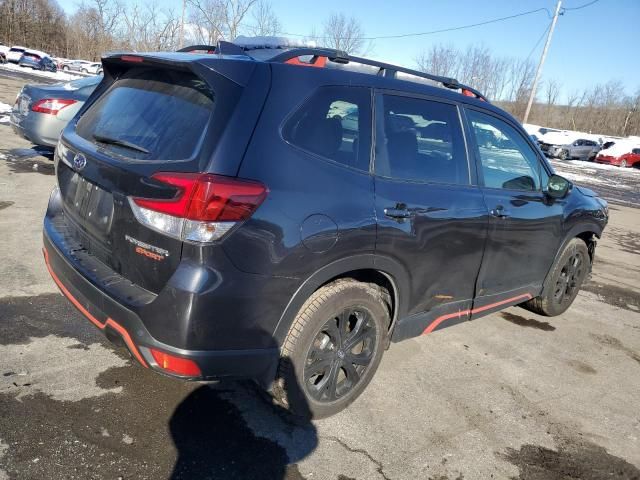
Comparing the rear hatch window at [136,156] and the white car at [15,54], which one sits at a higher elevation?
the white car at [15,54]

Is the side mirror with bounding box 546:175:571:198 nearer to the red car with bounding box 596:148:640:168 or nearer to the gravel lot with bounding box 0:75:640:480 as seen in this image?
the gravel lot with bounding box 0:75:640:480

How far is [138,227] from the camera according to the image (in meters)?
2.30

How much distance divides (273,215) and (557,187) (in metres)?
2.85

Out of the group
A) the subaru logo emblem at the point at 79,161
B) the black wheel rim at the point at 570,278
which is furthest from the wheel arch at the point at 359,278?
the black wheel rim at the point at 570,278

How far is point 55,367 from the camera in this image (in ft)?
9.93

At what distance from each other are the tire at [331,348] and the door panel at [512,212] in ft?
3.55

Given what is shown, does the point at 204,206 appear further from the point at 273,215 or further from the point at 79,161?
the point at 79,161

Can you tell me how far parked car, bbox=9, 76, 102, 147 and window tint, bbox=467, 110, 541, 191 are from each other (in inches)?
249

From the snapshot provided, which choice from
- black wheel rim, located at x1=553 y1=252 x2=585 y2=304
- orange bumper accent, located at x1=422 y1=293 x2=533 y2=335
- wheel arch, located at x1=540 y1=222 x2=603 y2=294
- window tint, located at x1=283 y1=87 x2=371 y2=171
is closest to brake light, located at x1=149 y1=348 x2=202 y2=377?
window tint, located at x1=283 y1=87 x2=371 y2=171

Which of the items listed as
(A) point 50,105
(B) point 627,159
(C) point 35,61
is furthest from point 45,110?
(C) point 35,61

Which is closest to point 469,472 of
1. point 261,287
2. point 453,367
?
point 453,367

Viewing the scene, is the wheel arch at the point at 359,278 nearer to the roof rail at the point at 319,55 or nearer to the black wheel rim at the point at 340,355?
the black wheel rim at the point at 340,355

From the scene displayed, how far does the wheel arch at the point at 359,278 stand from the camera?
246cm

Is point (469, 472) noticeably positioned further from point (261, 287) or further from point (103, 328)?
point (103, 328)
